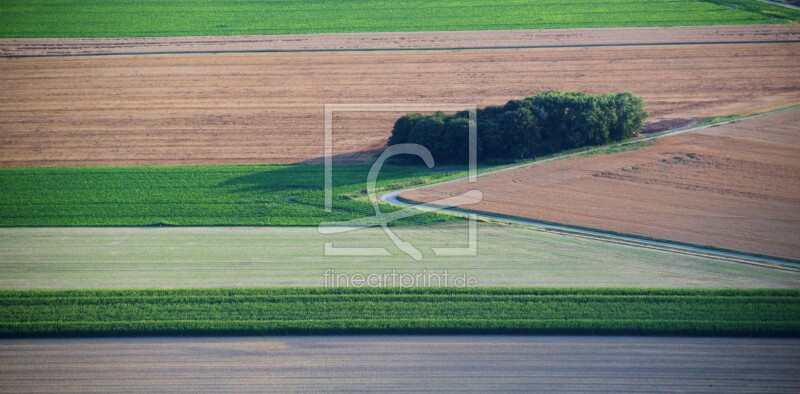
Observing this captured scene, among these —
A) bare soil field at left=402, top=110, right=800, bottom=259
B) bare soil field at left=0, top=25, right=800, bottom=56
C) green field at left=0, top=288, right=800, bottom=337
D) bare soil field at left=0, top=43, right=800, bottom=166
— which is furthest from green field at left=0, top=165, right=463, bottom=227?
bare soil field at left=0, top=25, right=800, bottom=56

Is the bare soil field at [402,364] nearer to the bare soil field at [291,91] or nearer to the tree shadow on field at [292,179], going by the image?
the tree shadow on field at [292,179]

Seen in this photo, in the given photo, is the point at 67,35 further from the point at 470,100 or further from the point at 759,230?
the point at 759,230

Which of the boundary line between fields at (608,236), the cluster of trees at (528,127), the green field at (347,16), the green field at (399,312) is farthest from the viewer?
the green field at (347,16)

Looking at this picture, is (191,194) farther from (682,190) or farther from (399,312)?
(682,190)

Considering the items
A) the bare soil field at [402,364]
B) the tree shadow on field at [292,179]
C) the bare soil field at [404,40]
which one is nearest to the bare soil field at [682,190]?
the tree shadow on field at [292,179]

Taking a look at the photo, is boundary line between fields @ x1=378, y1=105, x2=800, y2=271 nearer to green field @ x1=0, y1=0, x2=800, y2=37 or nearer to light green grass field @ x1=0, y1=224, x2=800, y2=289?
light green grass field @ x1=0, y1=224, x2=800, y2=289

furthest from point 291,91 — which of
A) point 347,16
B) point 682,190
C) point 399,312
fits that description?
point 399,312

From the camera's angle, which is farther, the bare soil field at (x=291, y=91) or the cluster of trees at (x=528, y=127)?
the bare soil field at (x=291, y=91)

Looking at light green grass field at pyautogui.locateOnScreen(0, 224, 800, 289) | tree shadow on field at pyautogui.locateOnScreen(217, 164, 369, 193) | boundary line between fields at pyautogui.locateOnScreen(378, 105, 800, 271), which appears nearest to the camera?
light green grass field at pyautogui.locateOnScreen(0, 224, 800, 289)
